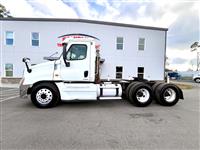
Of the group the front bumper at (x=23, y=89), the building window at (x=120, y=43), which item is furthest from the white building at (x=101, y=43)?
the front bumper at (x=23, y=89)

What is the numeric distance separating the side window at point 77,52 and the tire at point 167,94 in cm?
374

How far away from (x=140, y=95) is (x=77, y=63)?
10.2ft

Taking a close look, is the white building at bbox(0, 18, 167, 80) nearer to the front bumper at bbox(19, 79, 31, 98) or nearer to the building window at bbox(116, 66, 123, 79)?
the building window at bbox(116, 66, 123, 79)

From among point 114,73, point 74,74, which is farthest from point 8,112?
point 114,73

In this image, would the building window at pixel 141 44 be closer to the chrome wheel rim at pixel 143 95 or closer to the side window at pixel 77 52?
the chrome wheel rim at pixel 143 95

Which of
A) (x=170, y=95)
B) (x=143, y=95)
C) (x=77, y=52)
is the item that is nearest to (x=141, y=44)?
(x=170, y=95)

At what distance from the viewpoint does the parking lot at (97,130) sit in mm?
Answer: 2807

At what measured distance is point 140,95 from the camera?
594 cm

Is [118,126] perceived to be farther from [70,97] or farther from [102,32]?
[102,32]

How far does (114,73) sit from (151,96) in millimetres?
8262

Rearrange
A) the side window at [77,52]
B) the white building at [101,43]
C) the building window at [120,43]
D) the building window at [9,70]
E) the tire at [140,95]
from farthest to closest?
the building window at [120,43]
the building window at [9,70]
the white building at [101,43]
the tire at [140,95]
the side window at [77,52]

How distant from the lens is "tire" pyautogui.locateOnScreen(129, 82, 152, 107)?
18.9 feet

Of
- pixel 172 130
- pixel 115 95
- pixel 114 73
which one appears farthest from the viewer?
pixel 114 73

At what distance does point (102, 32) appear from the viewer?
13773 millimetres
